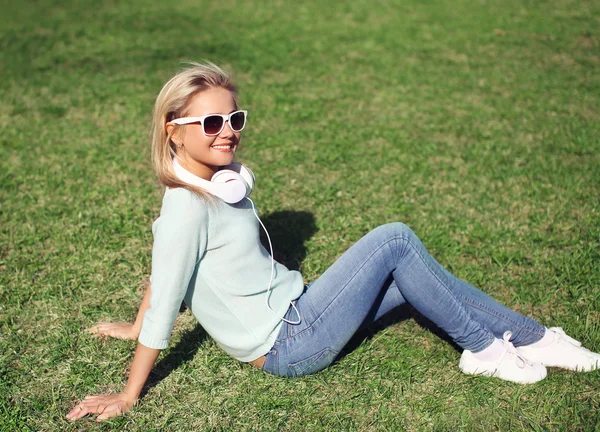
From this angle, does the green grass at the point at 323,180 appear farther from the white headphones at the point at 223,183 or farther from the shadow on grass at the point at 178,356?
the white headphones at the point at 223,183

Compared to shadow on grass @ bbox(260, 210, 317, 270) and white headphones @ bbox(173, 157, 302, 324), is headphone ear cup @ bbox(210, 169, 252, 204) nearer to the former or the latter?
white headphones @ bbox(173, 157, 302, 324)

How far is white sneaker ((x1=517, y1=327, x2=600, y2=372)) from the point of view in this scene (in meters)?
3.33

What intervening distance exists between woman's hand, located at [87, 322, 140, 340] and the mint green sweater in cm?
73

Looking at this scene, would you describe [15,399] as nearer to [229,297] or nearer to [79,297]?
[79,297]

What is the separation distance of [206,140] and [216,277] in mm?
648

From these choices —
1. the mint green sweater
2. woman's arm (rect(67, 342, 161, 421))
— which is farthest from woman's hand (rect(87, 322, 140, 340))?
the mint green sweater

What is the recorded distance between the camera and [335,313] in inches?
120

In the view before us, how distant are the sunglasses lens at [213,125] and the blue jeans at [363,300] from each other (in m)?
0.91

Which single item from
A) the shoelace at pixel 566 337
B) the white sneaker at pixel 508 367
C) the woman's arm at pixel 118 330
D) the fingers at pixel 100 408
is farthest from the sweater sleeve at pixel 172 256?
the shoelace at pixel 566 337

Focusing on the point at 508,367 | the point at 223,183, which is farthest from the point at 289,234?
the point at 508,367

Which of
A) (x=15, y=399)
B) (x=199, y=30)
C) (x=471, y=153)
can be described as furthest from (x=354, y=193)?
(x=199, y=30)

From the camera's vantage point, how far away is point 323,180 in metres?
5.45

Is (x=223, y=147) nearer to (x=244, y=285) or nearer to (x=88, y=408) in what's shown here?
(x=244, y=285)

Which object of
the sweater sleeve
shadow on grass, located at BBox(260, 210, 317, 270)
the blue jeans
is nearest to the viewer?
the sweater sleeve
